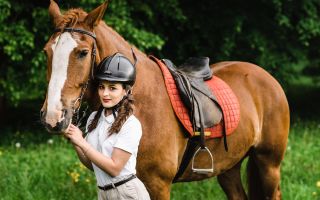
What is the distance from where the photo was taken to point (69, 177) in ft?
19.4

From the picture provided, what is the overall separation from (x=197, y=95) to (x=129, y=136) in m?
1.08

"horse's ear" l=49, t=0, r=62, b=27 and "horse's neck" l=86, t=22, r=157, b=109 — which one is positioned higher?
"horse's ear" l=49, t=0, r=62, b=27

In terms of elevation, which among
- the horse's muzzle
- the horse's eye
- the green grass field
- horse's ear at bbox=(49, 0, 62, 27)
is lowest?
the green grass field

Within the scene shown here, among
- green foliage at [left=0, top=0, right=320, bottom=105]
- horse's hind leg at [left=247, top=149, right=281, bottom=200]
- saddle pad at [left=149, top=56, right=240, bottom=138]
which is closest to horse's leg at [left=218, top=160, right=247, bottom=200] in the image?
horse's hind leg at [left=247, top=149, right=281, bottom=200]

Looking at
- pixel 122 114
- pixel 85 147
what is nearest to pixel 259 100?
pixel 122 114

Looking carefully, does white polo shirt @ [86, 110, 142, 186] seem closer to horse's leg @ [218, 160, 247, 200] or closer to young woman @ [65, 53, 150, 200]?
young woman @ [65, 53, 150, 200]

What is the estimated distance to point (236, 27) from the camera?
957 cm

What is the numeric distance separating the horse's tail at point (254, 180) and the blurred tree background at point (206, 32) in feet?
13.1

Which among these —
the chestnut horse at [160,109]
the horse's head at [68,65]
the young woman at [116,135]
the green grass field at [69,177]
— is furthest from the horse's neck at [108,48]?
the green grass field at [69,177]

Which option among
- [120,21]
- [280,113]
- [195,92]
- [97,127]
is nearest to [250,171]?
[280,113]

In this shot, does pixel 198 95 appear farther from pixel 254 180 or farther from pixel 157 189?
pixel 254 180

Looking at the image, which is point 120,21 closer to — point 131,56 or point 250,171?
point 250,171

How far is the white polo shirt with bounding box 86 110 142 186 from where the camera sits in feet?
9.59

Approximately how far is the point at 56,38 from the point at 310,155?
5079mm
